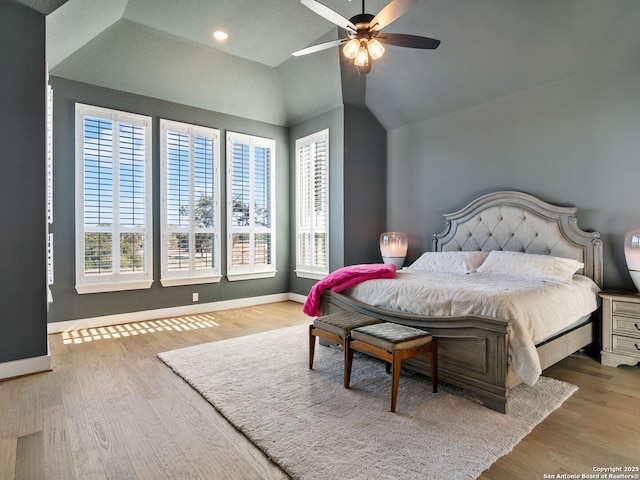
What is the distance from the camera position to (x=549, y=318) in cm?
268

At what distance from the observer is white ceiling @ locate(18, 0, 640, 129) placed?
3.49m

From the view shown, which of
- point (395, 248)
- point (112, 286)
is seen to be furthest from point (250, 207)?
point (395, 248)

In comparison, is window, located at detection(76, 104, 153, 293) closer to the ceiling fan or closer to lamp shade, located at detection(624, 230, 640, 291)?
the ceiling fan

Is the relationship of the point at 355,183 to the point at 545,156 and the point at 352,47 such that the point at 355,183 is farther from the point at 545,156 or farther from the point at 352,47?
the point at 352,47

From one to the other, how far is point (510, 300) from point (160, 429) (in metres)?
2.37

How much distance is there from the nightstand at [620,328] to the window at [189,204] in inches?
185

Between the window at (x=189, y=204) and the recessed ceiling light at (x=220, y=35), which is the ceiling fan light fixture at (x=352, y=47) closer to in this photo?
the recessed ceiling light at (x=220, y=35)

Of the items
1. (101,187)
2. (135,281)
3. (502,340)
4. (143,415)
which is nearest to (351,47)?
(502,340)

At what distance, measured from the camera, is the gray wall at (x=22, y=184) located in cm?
298

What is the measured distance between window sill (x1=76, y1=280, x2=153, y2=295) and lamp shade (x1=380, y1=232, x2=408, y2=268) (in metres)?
3.29

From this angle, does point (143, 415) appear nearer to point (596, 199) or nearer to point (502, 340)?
point (502, 340)

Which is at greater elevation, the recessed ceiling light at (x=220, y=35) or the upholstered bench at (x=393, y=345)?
the recessed ceiling light at (x=220, y=35)

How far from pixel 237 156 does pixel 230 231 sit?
1.19 metres

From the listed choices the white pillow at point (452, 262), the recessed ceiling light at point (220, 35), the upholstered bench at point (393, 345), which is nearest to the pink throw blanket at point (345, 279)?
the upholstered bench at point (393, 345)
